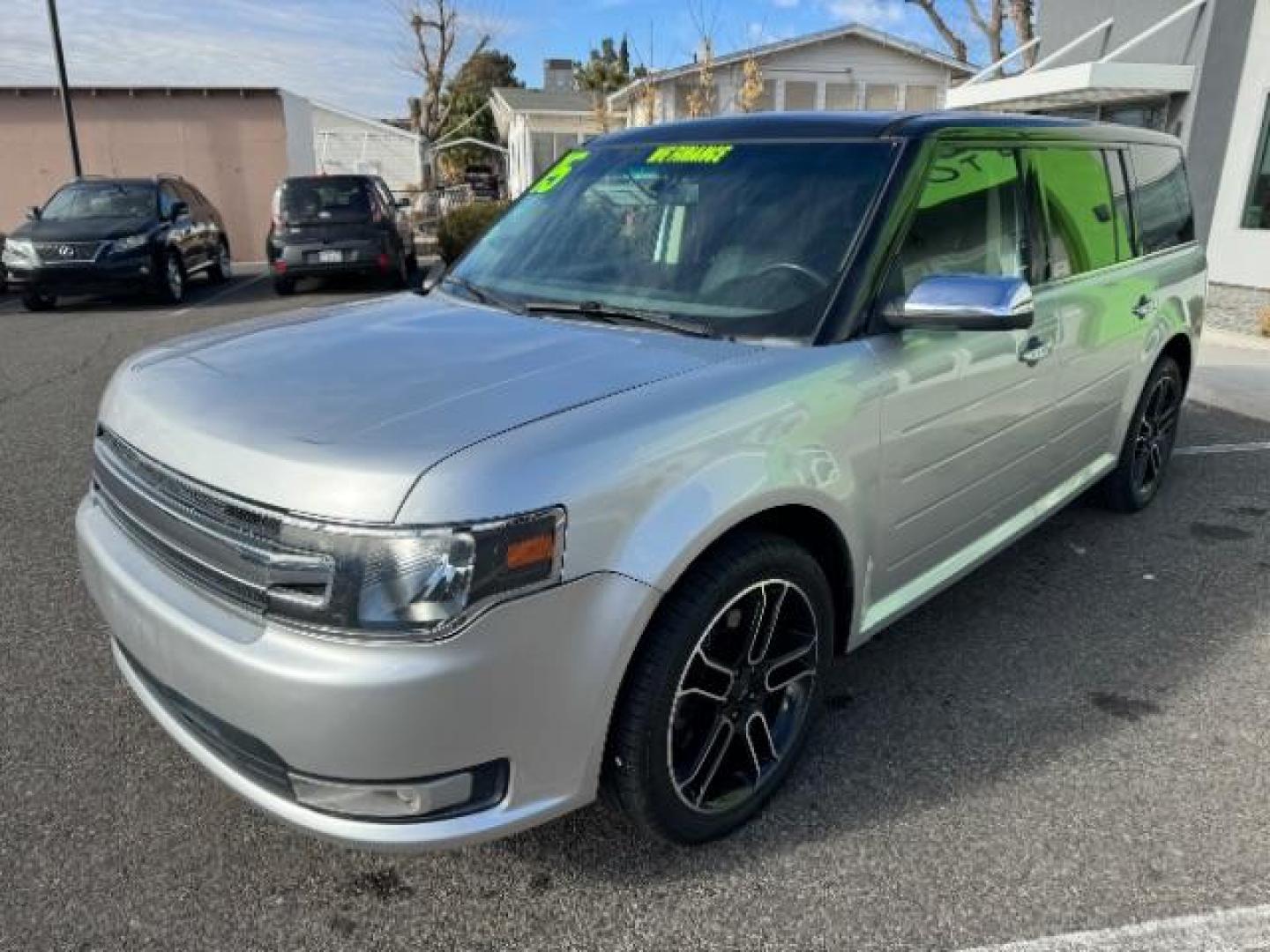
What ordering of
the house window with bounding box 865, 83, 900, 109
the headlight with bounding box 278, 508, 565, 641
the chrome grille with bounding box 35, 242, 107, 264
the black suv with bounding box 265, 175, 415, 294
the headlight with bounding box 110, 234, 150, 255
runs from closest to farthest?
the headlight with bounding box 278, 508, 565, 641, the chrome grille with bounding box 35, 242, 107, 264, the headlight with bounding box 110, 234, 150, 255, the black suv with bounding box 265, 175, 415, 294, the house window with bounding box 865, 83, 900, 109

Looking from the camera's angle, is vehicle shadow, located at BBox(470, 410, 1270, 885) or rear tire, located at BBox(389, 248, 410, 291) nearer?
vehicle shadow, located at BBox(470, 410, 1270, 885)

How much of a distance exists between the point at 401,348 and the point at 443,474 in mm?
895

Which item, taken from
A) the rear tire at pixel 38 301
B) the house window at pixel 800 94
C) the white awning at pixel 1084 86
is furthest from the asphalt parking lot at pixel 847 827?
the house window at pixel 800 94

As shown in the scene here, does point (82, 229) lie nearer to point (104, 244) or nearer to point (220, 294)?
point (104, 244)

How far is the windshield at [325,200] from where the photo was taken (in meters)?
14.1

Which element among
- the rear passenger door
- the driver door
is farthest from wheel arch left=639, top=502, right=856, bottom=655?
the rear passenger door

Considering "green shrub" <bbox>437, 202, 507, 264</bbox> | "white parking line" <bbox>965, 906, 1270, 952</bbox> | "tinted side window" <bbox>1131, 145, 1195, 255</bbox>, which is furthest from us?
"green shrub" <bbox>437, 202, 507, 264</bbox>

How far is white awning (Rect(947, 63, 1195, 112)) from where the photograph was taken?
34.1 ft

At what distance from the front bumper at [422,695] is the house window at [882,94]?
26102 mm

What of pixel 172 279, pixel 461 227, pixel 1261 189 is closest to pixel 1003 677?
pixel 1261 189

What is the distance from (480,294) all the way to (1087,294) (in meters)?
2.34

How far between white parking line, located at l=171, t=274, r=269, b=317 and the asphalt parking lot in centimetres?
991

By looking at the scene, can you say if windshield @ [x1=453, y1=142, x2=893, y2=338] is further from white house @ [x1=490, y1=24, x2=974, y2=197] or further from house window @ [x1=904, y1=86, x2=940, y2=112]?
house window @ [x1=904, y1=86, x2=940, y2=112]

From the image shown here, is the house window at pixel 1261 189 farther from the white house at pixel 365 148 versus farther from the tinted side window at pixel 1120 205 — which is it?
the white house at pixel 365 148
